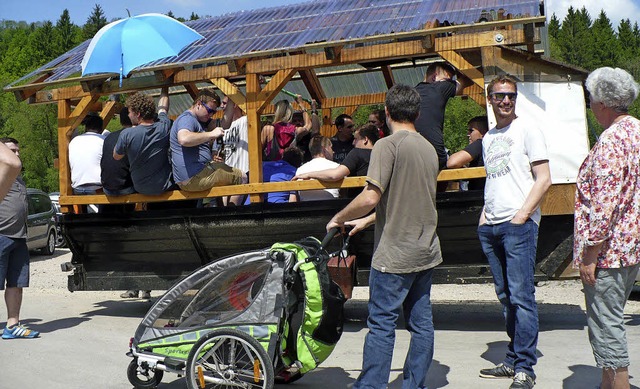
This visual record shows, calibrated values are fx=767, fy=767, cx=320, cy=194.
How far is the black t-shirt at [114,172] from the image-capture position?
327 inches

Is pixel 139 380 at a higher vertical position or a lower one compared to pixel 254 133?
lower

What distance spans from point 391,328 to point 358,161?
2994 mm

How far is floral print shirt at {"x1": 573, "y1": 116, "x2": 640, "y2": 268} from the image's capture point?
174 inches

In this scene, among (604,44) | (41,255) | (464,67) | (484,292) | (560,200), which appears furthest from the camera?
(604,44)

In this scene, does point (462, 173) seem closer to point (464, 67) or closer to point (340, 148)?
point (464, 67)

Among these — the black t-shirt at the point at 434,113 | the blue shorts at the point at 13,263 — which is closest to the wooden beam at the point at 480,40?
the black t-shirt at the point at 434,113

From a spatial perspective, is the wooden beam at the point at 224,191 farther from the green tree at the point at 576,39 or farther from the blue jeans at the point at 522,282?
the green tree at the point at 576,39

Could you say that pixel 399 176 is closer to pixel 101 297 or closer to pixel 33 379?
pixel 33 379

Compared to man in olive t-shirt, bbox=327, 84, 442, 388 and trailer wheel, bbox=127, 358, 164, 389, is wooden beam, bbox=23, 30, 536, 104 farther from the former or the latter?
trailer wheel, bbox=127, 358, 164, 389

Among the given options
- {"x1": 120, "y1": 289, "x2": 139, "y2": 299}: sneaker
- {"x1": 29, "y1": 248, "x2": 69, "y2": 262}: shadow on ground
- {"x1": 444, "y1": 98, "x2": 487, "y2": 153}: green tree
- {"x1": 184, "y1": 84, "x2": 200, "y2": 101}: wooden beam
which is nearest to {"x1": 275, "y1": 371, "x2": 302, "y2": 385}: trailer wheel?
{"x1": 120, "y1": 289, "x2": 139, "y2": 299}: sneaker

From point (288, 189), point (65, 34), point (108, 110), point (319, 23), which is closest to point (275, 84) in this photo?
point (319, 23)

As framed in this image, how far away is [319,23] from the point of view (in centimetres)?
839

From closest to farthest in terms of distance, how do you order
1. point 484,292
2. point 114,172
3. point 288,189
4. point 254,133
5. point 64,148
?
point 288,189 → point 254,133 → point 114,172 → point 64,148 → point 484,292

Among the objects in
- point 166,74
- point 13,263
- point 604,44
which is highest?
point 604,44
